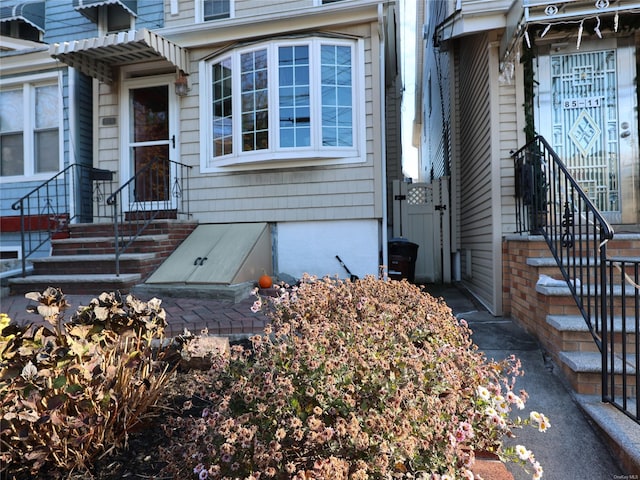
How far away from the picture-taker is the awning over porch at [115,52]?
5.06 m

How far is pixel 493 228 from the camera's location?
13.9 ft

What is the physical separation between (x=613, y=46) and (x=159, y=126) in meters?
5.75

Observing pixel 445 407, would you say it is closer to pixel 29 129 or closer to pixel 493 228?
pixel 493 228

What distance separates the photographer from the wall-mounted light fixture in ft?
18.6

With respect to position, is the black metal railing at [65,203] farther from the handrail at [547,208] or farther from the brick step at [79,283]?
the handrail at [547,208]

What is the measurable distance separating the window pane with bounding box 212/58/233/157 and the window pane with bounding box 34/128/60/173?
9.09 feet

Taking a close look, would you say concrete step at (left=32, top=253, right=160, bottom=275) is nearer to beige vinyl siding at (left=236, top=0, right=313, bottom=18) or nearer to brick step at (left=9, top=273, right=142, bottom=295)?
brick step at (left=9, top=273, right=142, bottom=295)

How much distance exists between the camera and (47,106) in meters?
6.41

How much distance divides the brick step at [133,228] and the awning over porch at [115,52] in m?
2.12

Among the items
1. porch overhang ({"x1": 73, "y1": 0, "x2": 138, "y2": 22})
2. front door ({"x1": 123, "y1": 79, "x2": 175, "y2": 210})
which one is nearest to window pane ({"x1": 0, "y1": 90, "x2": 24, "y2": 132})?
porch overhang ({"x1": 73, "y1": 0, "x2": 138, "y2": 22})

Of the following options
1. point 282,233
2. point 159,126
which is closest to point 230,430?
point 282,233

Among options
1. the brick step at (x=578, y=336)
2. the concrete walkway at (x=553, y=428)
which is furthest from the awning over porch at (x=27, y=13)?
the brick step at (x=578, y=336)

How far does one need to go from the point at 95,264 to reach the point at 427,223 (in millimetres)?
5102

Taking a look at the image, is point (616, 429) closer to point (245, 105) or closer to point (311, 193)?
point (311, 193)
